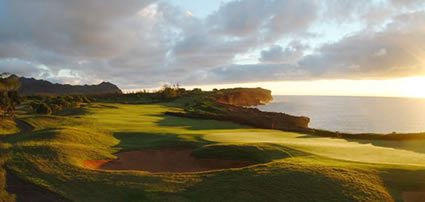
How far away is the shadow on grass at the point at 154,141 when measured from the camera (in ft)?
57.3

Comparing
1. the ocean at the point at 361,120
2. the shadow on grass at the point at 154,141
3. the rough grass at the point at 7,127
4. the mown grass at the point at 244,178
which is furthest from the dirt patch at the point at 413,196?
the ocean at the point at 361,120

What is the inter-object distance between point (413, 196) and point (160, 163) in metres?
11.4

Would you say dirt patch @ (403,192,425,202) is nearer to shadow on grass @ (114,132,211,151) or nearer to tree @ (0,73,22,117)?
shadow on grass @ (114,132,211,151)

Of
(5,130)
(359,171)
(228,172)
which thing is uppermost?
(359,171)

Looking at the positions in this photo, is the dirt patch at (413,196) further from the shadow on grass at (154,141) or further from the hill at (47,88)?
the hill at (47,88)

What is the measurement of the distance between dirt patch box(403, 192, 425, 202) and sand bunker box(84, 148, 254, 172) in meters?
6.91

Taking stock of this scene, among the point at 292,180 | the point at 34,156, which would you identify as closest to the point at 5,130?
the point at 34,156

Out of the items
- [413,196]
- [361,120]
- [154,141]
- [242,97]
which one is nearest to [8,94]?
[154,141]

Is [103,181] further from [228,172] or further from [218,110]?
[218,110]

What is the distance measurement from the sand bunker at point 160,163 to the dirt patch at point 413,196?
22.7ft

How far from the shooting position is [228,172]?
1062 centimetres

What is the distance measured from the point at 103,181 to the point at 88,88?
194 meters

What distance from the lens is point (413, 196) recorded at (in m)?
8.61

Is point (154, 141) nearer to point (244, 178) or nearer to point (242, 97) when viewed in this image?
point (244, 178)
